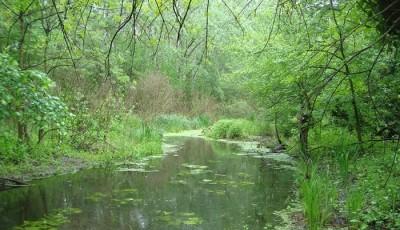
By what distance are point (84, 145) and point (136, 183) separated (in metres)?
3.16

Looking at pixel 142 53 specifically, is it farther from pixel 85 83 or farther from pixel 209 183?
pixel 209 183

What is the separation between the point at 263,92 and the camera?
1170 centimetres

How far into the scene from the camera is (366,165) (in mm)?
6691

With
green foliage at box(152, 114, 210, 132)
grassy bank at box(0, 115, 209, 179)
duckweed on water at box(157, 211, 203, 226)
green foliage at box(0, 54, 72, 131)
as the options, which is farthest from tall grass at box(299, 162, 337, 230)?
green foliage at box(152, 114, 210, 132)

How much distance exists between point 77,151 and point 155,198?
423 centimetres

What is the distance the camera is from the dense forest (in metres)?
2.47

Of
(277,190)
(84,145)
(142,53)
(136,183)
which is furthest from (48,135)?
(142,53)

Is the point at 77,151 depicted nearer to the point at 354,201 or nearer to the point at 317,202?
the point at 317,202

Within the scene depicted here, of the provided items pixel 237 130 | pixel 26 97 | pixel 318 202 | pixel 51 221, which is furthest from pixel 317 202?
pixel 237 130

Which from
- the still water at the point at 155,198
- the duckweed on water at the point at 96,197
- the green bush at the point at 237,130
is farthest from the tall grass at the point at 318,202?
the green bush at the point at 237,130

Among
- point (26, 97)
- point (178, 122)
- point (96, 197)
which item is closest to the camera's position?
point (26, 97)

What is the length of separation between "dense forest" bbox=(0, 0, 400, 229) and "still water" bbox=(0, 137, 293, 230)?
0.54 meters

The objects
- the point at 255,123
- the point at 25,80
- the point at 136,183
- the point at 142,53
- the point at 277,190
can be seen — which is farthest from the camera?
the point at 142,53

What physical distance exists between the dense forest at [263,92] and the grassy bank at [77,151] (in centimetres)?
4
